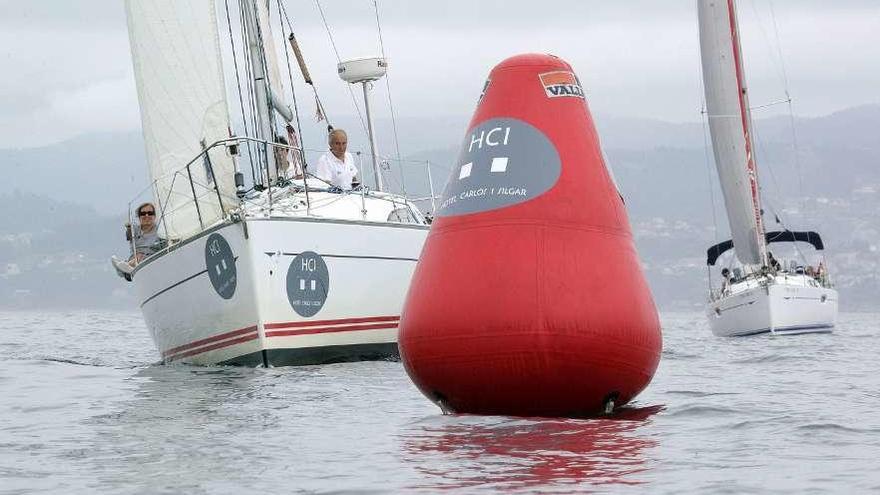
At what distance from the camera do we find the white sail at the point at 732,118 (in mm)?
35750

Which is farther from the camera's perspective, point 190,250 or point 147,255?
point 147,255

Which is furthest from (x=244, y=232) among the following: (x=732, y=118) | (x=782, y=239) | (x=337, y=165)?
(x=782, y=239)

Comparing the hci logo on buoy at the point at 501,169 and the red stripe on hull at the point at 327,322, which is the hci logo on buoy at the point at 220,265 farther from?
the hci logo on buoy at the point at 501,169

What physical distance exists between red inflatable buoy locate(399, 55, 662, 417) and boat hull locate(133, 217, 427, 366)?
617 centimetres

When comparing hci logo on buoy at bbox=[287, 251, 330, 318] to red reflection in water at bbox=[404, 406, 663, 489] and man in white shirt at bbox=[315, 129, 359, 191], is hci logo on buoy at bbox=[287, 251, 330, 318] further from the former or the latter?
red reflection in water at bbox=[404, 406, 663, 489]

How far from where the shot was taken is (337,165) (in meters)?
17.7

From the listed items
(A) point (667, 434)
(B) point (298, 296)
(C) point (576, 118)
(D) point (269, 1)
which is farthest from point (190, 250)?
(A) point (667, 434)

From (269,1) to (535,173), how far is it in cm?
1171

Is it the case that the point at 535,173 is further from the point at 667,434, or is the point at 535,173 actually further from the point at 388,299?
the point at 388,299

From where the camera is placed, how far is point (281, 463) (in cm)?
786

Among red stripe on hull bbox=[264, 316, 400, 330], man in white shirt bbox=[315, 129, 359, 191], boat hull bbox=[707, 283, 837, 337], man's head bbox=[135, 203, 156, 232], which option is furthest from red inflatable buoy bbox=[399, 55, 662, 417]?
boat hull bbox=[707, 283, 837, 337]

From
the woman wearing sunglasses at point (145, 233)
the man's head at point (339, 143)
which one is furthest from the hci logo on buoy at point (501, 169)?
the woman wearing sunglasses at point (145, 233)

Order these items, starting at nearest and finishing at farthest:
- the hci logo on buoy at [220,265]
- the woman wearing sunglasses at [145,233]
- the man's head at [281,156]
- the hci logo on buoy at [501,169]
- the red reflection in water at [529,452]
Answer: the red reflection in water at [529,452] < the hci logo on buoy at [501,169] < the hci logo on buoy at [220,265] < the woman wearing sunglasses at [145,233] < the man's head at [281,156]

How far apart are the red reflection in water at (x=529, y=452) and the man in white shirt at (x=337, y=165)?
863cm
